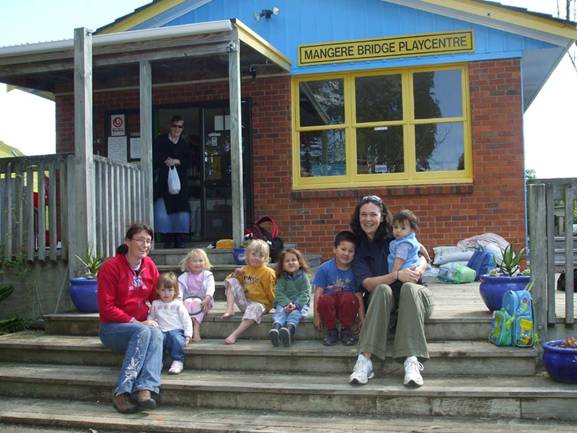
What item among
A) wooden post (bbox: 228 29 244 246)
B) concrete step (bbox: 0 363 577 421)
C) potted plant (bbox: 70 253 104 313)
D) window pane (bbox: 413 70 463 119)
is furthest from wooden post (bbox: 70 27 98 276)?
window pane (bbox: 413 70 463 119)

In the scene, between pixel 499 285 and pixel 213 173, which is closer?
pixel 499 285

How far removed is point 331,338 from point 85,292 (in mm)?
2512

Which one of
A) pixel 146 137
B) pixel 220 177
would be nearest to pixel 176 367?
pixel 146 137

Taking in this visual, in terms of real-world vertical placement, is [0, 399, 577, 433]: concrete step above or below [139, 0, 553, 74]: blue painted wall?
below

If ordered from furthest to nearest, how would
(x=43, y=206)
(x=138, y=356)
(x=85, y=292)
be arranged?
(x=43, y=206), (x=85, y=292), (x=138, y=356)

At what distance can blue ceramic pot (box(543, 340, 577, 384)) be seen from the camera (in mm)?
4215

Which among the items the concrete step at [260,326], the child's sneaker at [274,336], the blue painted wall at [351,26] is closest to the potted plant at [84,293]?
the concrete step at [260,326]

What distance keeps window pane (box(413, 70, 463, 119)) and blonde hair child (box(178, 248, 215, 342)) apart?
4.71 m

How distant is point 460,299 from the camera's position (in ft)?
20.1

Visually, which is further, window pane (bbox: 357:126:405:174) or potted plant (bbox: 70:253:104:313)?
window pane (bbox: 357:126:405:174)

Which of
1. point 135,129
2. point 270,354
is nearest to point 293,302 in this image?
point 270,354

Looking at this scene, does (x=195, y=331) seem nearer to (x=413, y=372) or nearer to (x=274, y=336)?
(x=274, y=336)

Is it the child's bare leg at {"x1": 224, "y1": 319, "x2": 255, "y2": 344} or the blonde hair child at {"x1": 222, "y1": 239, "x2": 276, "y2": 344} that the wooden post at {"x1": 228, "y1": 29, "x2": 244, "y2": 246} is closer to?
the blonde hair child at {"x1": 222, "y1": 239, "x2": 276, "y2": 344}

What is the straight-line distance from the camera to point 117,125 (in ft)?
32.5
